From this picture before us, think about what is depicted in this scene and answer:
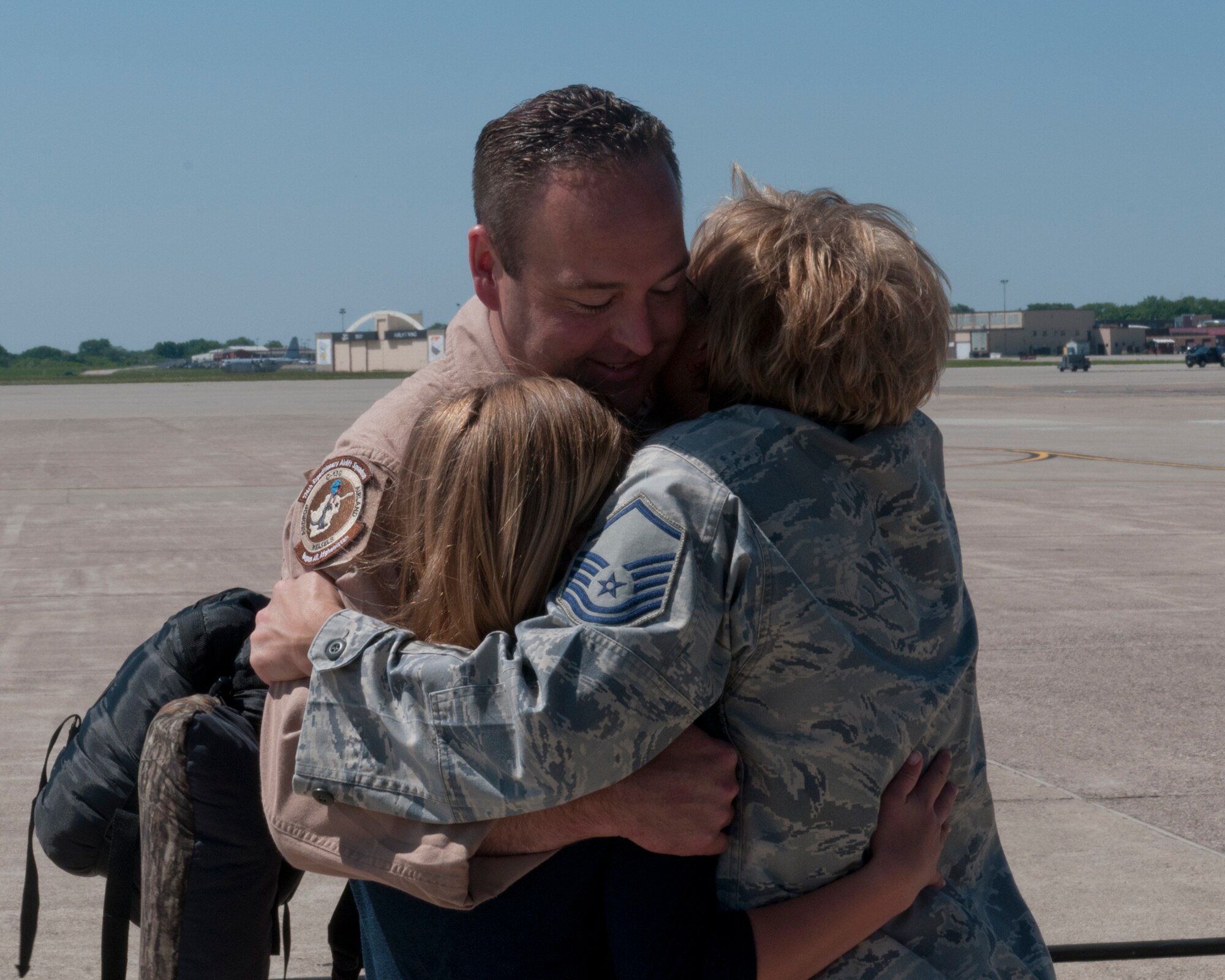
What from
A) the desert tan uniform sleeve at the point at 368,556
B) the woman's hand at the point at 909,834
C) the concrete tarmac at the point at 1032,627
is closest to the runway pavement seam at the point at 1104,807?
the concrete tarmac at the point at 1032,627

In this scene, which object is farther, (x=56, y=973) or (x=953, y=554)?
(x=56, y=973)

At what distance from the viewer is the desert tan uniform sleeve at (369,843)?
5.31 ft

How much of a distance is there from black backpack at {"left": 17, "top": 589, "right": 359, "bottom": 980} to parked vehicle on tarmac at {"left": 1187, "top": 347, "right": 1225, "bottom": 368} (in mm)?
79189

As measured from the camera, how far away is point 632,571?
1511 mm

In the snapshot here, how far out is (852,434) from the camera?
172 centimetres

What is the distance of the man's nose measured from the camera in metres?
2.04

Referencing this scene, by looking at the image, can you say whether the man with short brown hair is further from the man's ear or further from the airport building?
the airport building

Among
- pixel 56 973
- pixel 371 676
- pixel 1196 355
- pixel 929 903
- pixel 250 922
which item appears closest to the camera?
pixel 371 676

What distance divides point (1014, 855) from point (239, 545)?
803cm

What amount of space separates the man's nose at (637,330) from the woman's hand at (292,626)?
23.3 inches

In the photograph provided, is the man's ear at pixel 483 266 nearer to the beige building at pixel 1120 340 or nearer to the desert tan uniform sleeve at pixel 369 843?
the desert tan uniform sleeve at pixel 369 843

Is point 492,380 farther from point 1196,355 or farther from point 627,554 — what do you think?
point 1196,355

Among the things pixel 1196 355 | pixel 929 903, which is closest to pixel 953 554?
pixel 929 903

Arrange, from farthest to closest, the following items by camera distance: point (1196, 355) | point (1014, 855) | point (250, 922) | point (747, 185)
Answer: point (1196, 355) < point (1014, 855) < point (250, 922) < point (747, 185)
